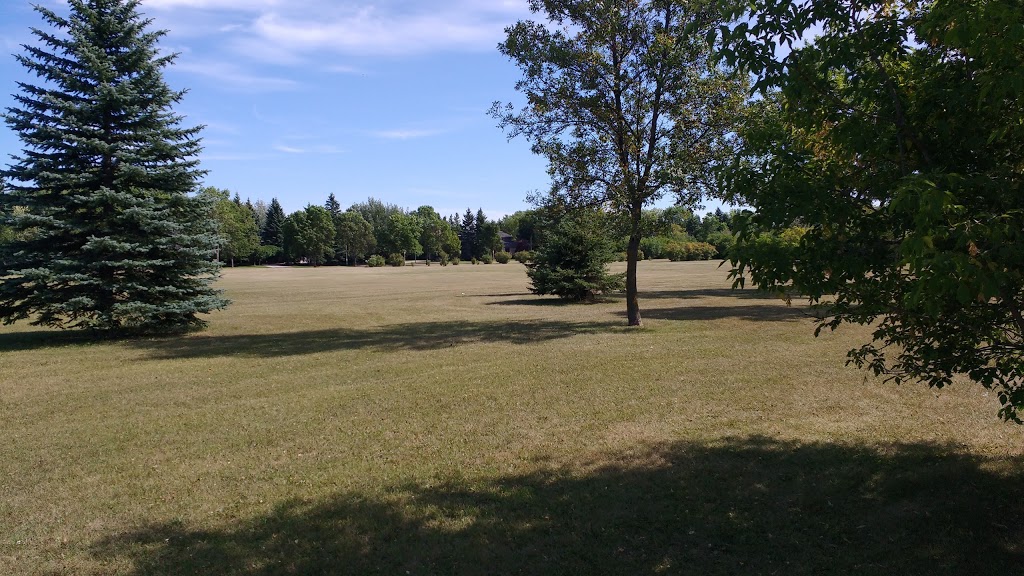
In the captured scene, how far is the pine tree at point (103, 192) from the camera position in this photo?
16.2 meters

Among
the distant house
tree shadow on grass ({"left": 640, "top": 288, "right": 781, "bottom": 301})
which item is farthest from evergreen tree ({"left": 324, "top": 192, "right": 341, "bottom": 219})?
tree shadow on grass ({"left": 640, "top": 288, "right": 781, "bottom": 301})

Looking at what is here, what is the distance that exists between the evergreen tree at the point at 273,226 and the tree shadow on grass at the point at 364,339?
95.2 meters

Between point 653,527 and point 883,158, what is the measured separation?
3120 millimetres

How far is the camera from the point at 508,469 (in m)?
6.21

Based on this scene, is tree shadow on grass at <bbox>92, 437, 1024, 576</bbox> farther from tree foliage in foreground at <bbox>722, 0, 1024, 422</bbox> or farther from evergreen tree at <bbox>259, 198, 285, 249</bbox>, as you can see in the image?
evergreen tree at <bbox>259, 198, 285, 249</bbox>

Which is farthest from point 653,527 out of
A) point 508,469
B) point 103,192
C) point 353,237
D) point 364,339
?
point 353,237

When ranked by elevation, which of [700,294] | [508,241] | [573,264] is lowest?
[700,294]

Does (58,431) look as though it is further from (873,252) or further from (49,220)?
(49,220)

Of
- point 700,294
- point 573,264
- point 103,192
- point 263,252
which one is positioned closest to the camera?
point 103,192

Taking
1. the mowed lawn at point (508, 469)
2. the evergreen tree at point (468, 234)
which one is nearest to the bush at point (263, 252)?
the evergreen tree at point (468, 234)

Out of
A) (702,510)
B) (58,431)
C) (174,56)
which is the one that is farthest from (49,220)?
(702,510)

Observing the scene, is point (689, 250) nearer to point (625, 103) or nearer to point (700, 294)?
point (700, 294)

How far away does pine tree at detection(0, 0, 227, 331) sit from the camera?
53.3ft

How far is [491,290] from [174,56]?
2324 cm
